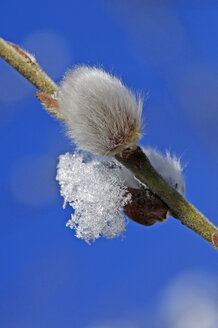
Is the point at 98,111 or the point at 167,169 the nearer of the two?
the point at 98,111

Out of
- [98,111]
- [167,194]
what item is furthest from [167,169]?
[98,111]

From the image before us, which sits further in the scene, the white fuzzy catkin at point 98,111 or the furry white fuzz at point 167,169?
the furry white fuzz at point 167,169

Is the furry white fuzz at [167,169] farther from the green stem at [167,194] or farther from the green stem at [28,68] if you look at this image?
the green stem at [28,68]

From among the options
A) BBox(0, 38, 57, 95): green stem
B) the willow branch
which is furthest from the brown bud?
BBox(0, 38, 57, 95): green stem

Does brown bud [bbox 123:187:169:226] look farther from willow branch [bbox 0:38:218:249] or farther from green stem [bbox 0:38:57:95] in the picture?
green stem [bbox 0:38:57:95]

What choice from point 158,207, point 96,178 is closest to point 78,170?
point 96,178

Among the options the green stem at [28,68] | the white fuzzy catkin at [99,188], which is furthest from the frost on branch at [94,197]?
the green stem at [28,68]

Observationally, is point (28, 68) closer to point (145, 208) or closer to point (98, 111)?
point (98, 111)

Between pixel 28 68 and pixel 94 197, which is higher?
pixel 28 68
